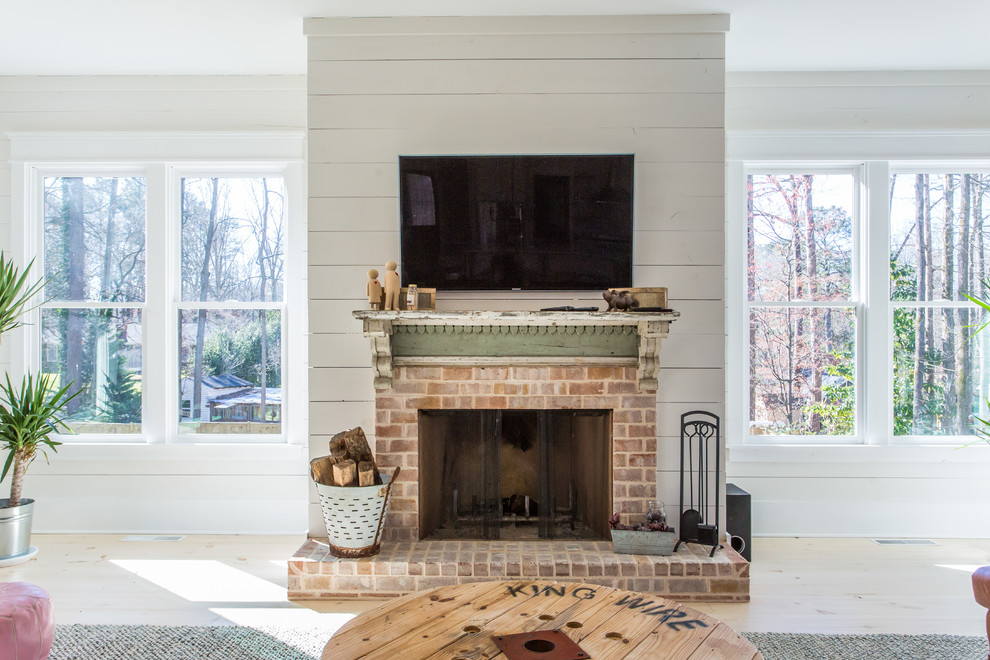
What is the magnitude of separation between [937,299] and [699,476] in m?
2.03

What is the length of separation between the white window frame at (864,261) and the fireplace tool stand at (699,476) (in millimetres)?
750

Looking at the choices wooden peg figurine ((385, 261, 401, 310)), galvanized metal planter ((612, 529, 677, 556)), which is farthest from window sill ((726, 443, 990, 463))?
wooden peg figurine ((385, 261, 401, 310))

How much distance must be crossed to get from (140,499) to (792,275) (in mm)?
4037

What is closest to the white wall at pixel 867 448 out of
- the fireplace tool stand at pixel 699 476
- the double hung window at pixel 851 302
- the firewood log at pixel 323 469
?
the double hung window at pixel 851 302

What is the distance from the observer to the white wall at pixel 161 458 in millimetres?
3854

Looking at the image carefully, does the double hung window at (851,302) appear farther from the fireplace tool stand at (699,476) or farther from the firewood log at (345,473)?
the firewood log at (345,473)

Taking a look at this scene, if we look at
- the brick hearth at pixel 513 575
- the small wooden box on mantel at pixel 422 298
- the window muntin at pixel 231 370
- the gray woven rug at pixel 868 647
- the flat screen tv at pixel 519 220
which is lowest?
the gray woven rug at pixel 868 647

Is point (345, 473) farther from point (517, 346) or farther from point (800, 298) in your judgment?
point (800, 298)

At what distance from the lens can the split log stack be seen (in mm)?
2867

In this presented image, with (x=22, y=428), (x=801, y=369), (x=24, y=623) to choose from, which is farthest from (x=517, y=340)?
(x=22, y=428)

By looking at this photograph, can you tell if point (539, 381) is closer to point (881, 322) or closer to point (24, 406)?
point (881, 322)

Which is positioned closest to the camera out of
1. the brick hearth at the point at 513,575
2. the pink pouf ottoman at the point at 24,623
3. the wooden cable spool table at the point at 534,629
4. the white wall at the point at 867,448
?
the wooden cable spool table at the point at 534,629

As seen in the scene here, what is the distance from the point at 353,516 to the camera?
2842 mm

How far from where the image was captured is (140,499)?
3.86 m
